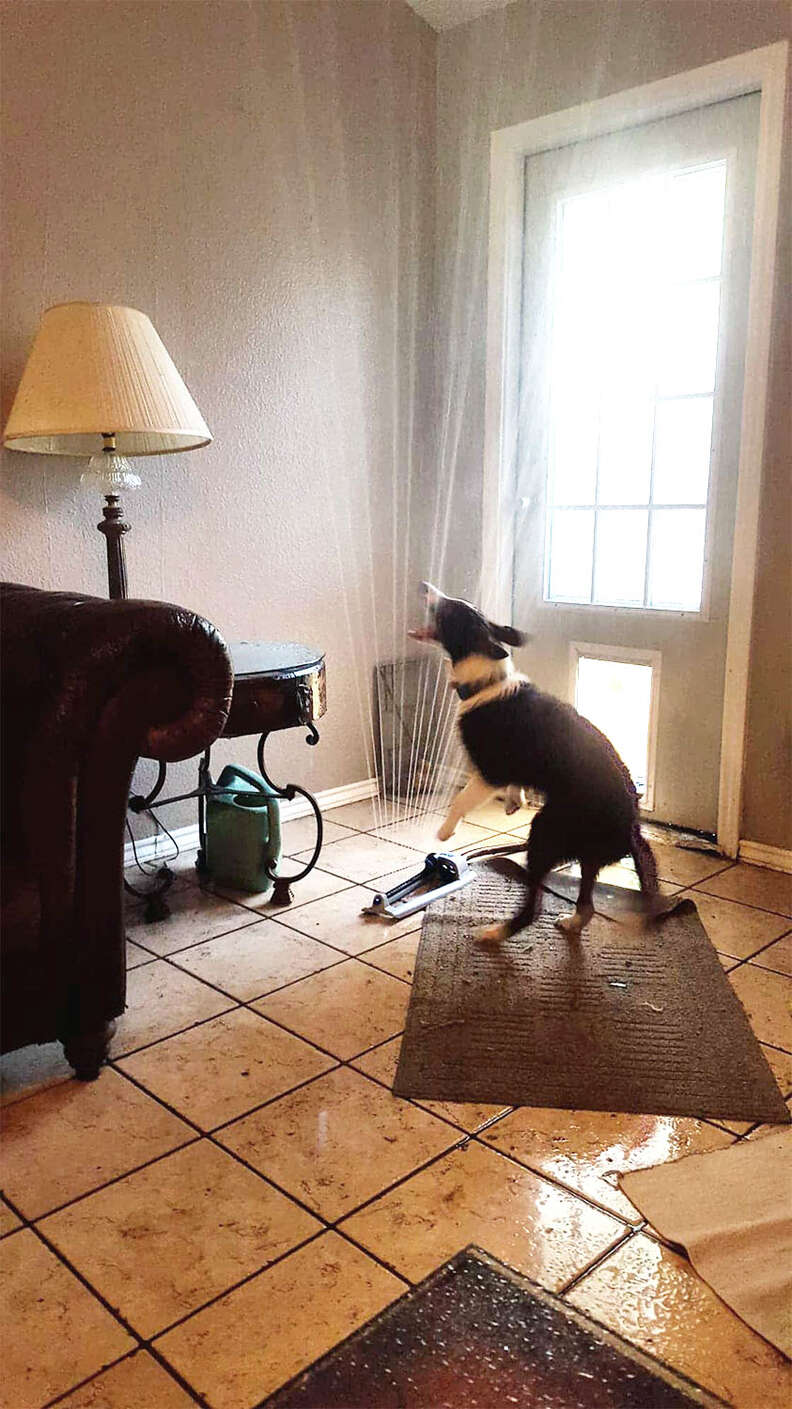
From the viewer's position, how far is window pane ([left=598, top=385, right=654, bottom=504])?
272cm

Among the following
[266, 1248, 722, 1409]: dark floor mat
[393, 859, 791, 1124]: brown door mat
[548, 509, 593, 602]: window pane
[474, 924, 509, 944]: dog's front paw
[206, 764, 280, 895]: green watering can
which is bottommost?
[266, 1248, 722, 1409]: dark floor mat

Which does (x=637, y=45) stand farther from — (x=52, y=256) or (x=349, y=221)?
(x=52, y=256)

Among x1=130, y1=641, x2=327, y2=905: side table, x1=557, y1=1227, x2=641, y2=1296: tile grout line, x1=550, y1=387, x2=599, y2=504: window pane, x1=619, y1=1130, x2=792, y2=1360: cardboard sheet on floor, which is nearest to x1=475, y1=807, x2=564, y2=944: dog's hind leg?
x1=130, y1=641, x2=327, y2=905: side table

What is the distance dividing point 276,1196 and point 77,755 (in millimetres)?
662

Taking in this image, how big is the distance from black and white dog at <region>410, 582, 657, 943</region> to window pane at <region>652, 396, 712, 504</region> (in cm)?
100

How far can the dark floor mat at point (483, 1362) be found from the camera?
1.00m

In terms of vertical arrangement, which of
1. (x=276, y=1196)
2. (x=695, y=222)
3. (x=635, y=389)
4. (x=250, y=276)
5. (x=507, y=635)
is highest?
(x=695, y=222)

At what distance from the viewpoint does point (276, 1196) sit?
51.4 inches

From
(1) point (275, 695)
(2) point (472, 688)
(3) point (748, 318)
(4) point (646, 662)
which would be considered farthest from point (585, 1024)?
(3) point (748, 318)

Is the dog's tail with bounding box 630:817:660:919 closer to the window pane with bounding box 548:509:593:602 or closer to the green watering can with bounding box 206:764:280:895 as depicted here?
the green watering can with bounding box 206:764:280:895

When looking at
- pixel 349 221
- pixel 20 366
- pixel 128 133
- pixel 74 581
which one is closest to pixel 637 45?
pixel 349 221

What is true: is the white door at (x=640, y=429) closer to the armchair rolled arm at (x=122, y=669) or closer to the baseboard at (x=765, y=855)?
the baseboard at (x=765, y=855)

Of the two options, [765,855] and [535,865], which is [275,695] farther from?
[765,855]

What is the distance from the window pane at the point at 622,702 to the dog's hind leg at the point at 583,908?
2.46ft
